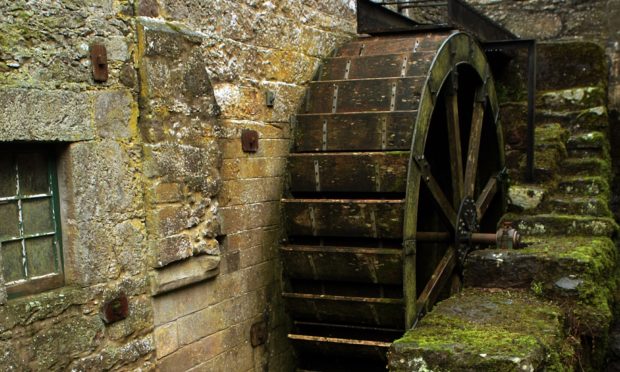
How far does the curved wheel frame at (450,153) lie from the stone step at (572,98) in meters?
0.93

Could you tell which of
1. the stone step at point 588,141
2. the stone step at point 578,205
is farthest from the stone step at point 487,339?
the stone step at point 588,141

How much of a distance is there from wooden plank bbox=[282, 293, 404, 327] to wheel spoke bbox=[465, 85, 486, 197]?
5.31 feet

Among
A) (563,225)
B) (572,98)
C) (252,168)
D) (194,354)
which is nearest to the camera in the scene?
(194,354)

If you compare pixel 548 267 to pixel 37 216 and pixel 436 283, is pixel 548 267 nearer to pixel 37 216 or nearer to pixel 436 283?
pixel 436 283

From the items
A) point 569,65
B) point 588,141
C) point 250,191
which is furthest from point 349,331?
point 569,65

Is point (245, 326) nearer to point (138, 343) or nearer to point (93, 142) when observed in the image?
point (138, 343)

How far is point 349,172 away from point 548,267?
1372 mm

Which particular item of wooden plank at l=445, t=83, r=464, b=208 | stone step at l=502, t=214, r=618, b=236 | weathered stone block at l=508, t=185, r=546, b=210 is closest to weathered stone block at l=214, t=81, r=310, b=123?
wooden plank at l=445, t=83, r=464, b=208

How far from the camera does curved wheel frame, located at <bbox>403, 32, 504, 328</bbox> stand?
171 inches

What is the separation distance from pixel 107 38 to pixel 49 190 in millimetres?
785

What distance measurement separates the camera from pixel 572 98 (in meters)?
6.81

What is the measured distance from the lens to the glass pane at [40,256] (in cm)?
320

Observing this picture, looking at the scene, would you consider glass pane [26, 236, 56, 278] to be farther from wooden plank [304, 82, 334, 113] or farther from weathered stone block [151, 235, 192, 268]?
wooden plank [304, 82, 334, 113]

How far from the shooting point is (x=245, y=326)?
4.53m
